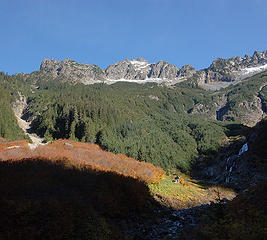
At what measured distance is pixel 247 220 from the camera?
1160 centimetres

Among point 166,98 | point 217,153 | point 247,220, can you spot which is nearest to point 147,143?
point 217,153

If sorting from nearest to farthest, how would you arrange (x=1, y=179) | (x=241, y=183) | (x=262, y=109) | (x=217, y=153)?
1. (x=1, y=179)
2. (x=241, y=183)
3. (x=217, y=153)
4. (x=262, y=109)

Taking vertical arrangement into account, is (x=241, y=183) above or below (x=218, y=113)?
below

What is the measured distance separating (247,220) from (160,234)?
5.75m

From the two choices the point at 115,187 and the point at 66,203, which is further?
the point at 115,187

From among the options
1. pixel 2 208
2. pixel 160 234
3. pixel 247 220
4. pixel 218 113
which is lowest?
pixel 160 234

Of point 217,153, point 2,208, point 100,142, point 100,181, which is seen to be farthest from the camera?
point 217,153

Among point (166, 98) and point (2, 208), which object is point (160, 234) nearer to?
point (2, 208)

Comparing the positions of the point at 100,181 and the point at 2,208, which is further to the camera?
the point at 100,181

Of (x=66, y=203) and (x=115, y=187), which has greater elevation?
(x=66, y=203)

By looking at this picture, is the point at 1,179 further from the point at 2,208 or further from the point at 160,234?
the point at 160,234

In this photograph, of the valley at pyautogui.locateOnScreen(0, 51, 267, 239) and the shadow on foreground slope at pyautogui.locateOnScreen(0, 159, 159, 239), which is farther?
the valley at pyautogui.locateOnScreen(0, 51, 267, 239)

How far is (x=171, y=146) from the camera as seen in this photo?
6456cm

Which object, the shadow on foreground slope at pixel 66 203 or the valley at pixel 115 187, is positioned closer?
the shadow on foreground slope at pixel 66 203
